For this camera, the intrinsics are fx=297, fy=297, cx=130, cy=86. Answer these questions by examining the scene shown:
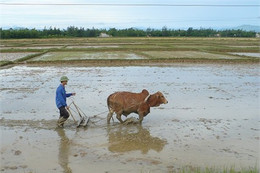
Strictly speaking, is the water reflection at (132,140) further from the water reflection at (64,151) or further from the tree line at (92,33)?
the tree line at (92,33)

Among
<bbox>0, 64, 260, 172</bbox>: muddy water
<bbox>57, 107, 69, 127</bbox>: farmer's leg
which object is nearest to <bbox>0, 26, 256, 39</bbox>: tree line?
<bbox>0, 64, 260, 172</bbox>: muddy water

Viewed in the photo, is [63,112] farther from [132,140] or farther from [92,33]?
[92,33]

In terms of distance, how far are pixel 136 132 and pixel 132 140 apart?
21.0 inches

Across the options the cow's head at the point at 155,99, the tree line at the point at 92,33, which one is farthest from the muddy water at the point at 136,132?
the tree line at the point at 92,33

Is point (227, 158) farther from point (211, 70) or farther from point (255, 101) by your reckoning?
point (211, 70)

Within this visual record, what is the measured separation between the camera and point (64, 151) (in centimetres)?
521

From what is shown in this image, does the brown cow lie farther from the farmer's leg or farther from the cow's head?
the farmer's leg

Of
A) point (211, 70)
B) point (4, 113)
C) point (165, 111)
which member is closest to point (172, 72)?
point (211, 70)

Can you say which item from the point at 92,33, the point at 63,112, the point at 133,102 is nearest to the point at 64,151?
the point at 63,112

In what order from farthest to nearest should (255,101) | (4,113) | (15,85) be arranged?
(15,85) < (255,101) < (4,113)

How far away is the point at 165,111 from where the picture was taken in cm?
798

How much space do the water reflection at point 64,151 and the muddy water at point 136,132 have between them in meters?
0.01

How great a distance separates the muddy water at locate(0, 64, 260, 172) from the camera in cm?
473

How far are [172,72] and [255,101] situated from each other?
6.34 m
